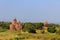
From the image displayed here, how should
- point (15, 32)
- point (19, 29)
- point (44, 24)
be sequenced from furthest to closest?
point (44, 24) < point (19, 29) < point (15, 32)

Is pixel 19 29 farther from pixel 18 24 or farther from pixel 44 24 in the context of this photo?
pixel 44 24

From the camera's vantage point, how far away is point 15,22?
37.1 metres

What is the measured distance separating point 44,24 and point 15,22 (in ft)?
85.0

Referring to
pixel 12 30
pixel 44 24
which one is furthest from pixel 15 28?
pixel 44 24

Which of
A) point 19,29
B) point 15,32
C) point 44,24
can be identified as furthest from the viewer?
point 44,24

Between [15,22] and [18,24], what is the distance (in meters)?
0.72

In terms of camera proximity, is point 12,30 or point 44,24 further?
point 44,24

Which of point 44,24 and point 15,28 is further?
point 44,24

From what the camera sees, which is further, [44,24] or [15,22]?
[44,24]

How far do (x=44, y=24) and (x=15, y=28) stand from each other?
2605 centimetres

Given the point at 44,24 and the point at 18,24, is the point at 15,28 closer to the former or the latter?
the point at 18,24

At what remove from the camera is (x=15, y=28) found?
3694cm

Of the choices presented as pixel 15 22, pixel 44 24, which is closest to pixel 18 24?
pixel 15 22

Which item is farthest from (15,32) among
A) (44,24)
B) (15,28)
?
(44,24)
